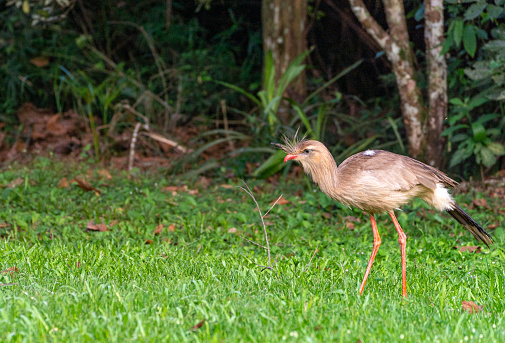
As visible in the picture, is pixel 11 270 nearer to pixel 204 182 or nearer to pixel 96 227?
pixel 96 227

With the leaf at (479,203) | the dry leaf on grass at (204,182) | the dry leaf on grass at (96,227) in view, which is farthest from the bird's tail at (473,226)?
the dry leaf on grass at (204,182)

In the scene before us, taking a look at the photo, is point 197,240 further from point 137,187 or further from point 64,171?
point 64,171

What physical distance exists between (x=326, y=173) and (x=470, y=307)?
1.18 metres

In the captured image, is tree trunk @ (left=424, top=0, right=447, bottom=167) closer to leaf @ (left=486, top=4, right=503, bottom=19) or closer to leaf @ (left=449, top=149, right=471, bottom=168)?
leaf @ (left=449, top=149, right=471, bottom=168)

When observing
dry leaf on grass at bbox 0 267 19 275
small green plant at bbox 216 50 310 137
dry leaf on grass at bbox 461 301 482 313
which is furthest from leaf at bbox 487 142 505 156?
dry leaf on grass at bbox 0 267 19 275

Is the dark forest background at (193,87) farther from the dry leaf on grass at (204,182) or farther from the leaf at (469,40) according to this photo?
the leaf at (469,40)

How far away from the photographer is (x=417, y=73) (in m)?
6.77

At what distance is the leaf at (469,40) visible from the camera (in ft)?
18.5

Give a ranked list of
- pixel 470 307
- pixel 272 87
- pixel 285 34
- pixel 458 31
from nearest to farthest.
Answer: pixel 470 307 → pixel 458 31 → pixel 272 87 → pixel 285 34

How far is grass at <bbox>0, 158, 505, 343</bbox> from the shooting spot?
2.63 m

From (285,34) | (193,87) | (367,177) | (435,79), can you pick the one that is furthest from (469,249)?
(193,87)

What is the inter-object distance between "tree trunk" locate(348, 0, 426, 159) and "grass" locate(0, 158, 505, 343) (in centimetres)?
90

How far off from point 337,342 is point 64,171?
4.98 meters

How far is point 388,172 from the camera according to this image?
381cm
